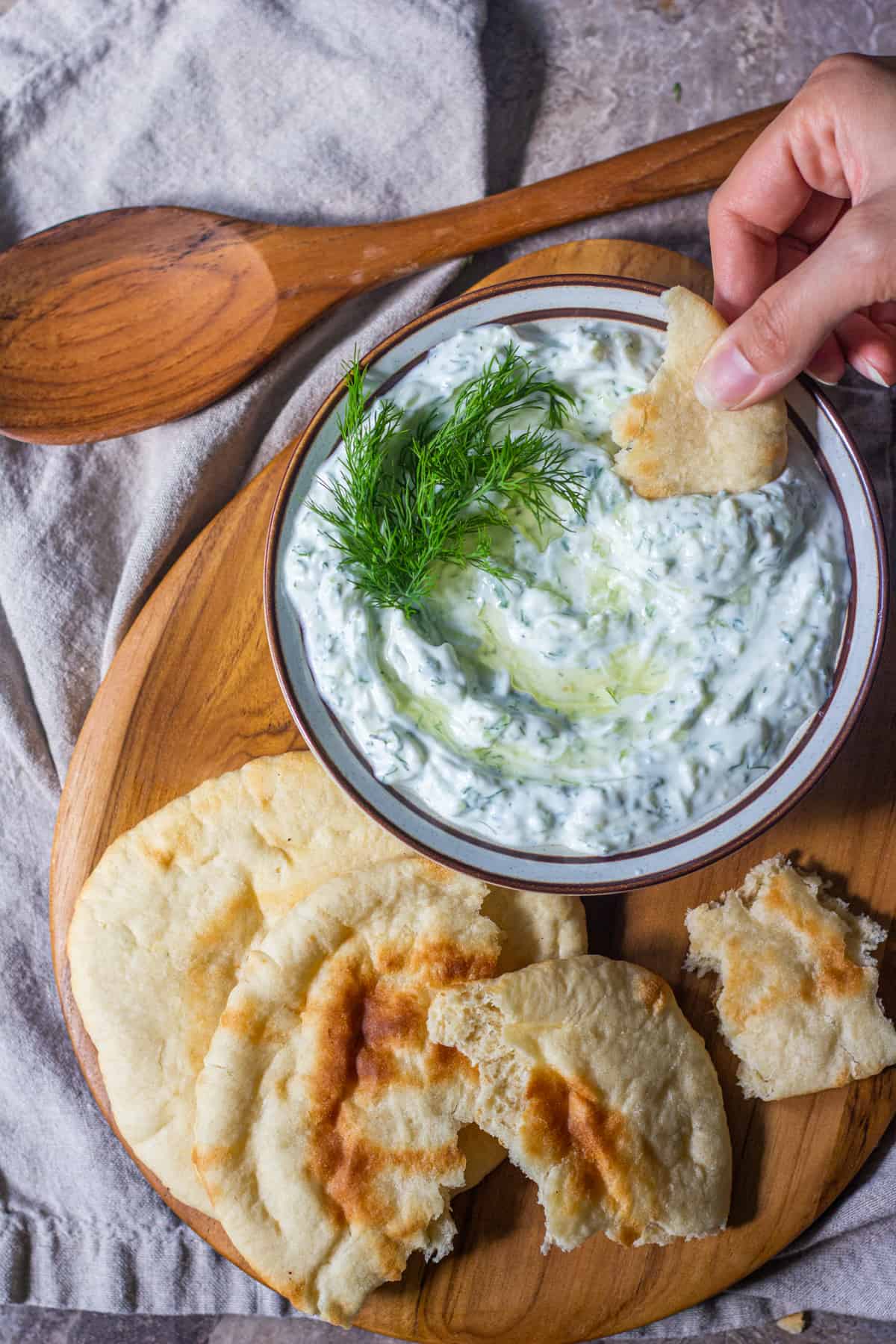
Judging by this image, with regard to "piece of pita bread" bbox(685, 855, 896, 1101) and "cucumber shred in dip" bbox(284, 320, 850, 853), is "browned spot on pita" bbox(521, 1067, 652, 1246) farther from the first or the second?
"cucumber shred in dip" bbox(284, 320, 850, 853)

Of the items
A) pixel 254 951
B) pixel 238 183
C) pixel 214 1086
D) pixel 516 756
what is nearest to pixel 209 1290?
pixel 214 1086

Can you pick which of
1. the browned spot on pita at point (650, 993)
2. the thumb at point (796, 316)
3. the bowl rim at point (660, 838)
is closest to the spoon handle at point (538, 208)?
the bowl rim at point (660, 838)

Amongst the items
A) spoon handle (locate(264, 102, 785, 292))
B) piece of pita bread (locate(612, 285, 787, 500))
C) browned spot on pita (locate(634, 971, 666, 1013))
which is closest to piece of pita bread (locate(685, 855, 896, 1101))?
browned spot on pita (locate(634, 971, 666, 1013))

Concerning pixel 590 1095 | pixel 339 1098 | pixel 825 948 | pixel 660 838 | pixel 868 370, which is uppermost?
pixel 868 370

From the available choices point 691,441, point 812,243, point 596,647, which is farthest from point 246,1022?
point 812,243

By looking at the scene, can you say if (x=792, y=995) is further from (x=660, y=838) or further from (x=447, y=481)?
(x=447, y=481)

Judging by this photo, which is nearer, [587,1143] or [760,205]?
[587,1143]

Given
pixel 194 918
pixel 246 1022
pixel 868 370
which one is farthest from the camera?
pixel 868 370

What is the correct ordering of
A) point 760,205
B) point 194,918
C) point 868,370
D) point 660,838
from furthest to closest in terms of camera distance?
point 868,370, point 760,205, point 194,918, point 660,838
